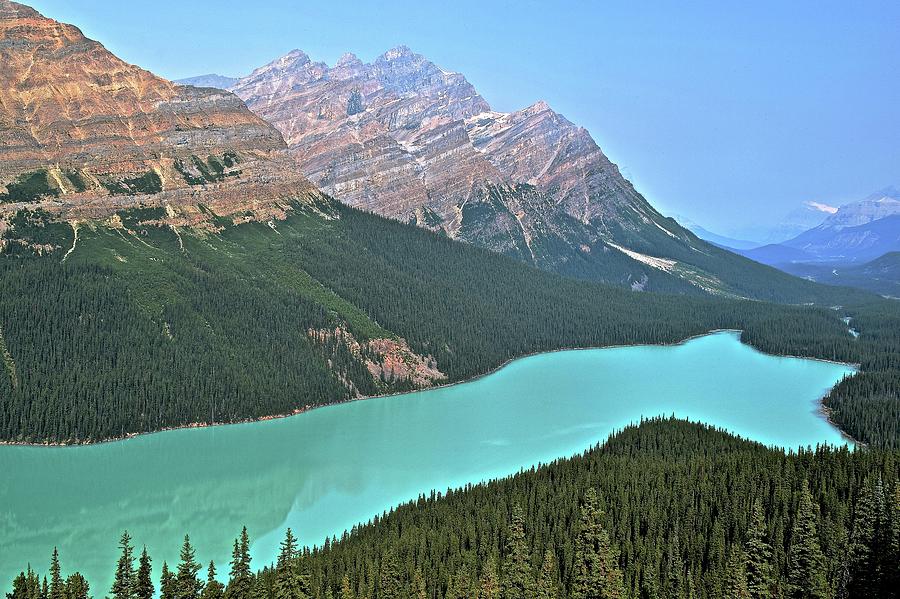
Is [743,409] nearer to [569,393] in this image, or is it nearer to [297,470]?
[569,393]

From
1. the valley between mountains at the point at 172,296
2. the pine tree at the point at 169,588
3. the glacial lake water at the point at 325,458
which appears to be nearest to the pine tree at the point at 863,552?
the glacial lake water at the point at 325,458

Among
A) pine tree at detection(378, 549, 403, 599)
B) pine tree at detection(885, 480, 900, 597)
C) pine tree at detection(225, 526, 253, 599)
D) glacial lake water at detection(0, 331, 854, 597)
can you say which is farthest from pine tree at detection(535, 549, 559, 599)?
glacial lake water at detection(0, 331, 854, 597)

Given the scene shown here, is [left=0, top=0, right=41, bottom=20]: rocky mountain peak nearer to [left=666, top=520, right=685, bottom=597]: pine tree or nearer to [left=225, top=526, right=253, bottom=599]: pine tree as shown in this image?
[left=225, top=526, right=253, bottom=599]: pine tree

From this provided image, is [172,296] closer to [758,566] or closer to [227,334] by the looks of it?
[227,334]

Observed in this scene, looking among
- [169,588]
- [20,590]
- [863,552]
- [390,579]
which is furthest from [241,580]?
[863,552]

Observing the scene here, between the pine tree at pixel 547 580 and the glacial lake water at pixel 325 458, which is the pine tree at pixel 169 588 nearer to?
the glacial lake water at pixel 325 458

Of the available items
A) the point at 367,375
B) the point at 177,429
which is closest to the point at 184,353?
the point at 177,429
